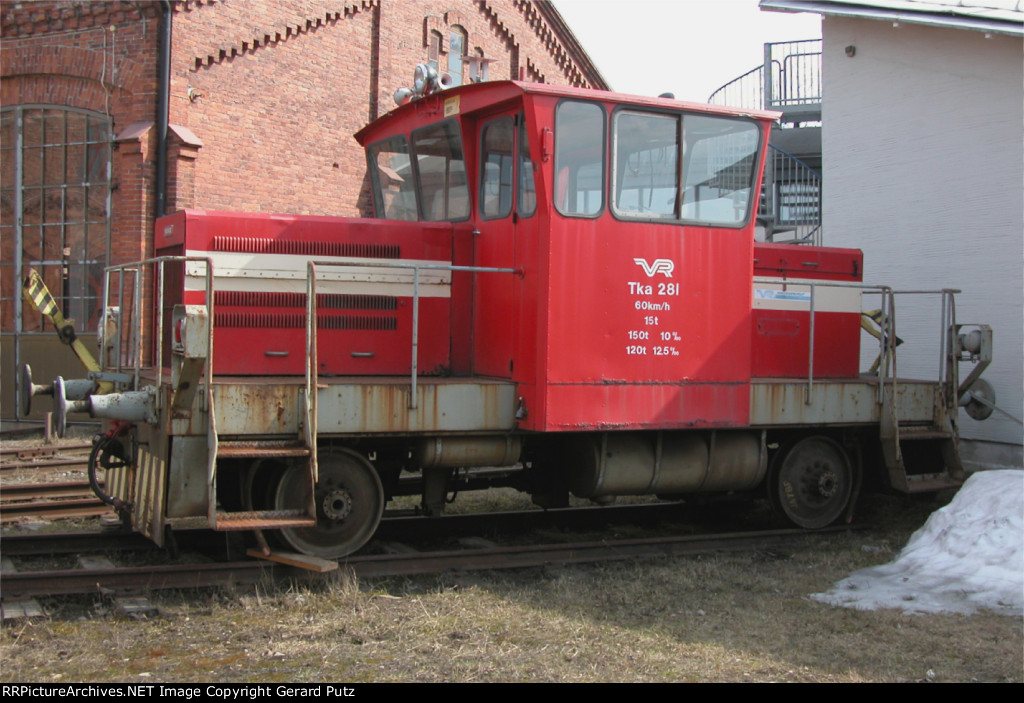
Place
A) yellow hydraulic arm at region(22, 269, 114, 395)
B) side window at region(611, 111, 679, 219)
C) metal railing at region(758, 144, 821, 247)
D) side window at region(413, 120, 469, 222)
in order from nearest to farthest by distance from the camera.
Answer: side window at region(611, 111, 679, 219) < yellow hydraulic arm at region(22, 269, 114, 395) < side window at region(413, 120, 469, 222) < metal railing at region(758, 144, 821, 247)

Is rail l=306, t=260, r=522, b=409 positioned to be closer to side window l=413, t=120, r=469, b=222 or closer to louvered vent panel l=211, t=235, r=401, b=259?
louvered vent panel l=211, t=235, r=401, b=259

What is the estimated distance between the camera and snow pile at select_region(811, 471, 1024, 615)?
22.1 feet

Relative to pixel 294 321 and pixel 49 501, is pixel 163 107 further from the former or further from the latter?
pixel 294 321

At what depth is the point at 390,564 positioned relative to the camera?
7148 mm

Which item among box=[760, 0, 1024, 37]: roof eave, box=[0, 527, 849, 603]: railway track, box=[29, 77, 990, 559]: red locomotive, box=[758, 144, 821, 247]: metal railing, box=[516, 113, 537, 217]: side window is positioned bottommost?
box=[0, 527, 849, 603]: railway track

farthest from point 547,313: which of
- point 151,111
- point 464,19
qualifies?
point 464,19

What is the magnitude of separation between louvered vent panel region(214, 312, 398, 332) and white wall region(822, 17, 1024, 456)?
6576 millimetres

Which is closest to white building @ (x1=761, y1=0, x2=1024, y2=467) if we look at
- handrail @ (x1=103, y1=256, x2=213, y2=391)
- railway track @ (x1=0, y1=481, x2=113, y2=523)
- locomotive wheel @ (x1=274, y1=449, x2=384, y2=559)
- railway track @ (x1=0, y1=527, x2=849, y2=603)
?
railway track @ (x1=0, y1=527, x2=849, y2=603)

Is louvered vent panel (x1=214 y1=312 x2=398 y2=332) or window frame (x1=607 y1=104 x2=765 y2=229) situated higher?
window frame (x1=607 y1=104 x2=765 y2=229)

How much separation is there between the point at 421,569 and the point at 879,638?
3.12m

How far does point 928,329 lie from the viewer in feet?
37.3

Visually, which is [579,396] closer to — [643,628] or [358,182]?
[643,628]

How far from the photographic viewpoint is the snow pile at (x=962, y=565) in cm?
675

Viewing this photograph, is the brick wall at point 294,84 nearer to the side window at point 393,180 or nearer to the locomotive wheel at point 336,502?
the side window at point 393,180
